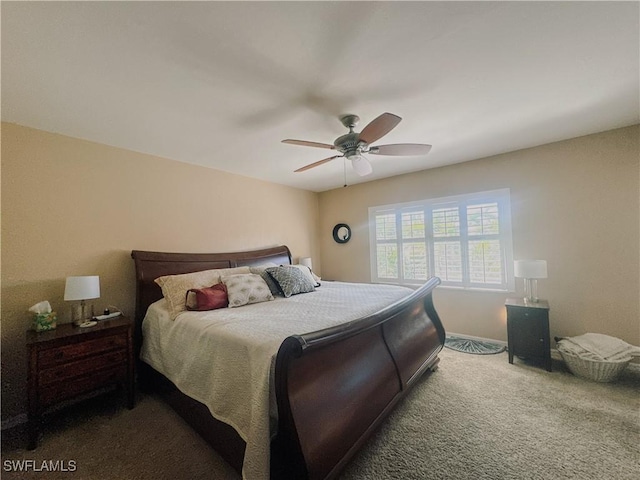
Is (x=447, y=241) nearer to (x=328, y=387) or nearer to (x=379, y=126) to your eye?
(x=379, y=126)

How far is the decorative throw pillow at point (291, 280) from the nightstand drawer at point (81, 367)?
150cm

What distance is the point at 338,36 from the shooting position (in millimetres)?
1348

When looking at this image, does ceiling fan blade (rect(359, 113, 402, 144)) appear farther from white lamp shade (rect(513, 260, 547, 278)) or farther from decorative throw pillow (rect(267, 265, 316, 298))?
white lamp shade (rect(513, 260, 547, 278))

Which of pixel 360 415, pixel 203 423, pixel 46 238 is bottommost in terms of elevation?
Result: pixel 203 423

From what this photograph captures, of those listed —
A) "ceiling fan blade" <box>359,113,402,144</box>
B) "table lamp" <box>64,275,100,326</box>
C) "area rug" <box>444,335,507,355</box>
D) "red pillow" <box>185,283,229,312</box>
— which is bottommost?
"area rug" <box>444,335,507,355</box>

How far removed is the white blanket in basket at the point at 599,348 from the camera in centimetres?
229

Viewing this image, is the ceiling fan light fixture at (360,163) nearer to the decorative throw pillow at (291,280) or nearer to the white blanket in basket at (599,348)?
the decorative throw pillow at (291,280)

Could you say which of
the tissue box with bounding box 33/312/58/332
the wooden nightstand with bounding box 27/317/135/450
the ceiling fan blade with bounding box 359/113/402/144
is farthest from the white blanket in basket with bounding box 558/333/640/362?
the tissue box with bounding box 33/312/58/332

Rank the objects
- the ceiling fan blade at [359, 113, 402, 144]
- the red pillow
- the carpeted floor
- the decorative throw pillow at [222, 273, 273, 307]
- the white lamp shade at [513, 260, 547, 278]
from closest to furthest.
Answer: the carpeted floor, the ceiling fan blade at [359, 113, 402, 144], the red pillow, the decorative throw pillow at [222, 273, 273, 307], the white lamp shade at [513, 260, 547, 278]

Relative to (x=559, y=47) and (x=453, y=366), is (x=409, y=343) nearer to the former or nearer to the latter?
(x=453, y=366)

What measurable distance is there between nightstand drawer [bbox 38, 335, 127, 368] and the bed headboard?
0.42 m

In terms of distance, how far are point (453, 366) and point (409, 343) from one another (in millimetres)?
892

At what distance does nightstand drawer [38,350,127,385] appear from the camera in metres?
1.80

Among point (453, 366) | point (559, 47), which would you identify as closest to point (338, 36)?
point (559, 47)
